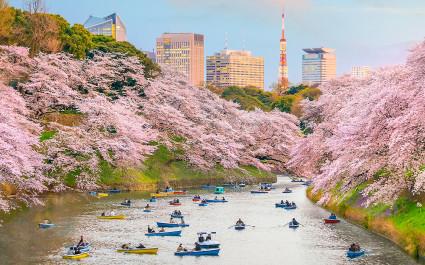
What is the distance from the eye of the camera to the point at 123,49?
391ft

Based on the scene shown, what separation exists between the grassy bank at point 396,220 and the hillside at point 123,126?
27.9m

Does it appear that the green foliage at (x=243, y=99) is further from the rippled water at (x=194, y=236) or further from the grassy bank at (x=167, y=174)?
the rippled water at (x=194, y=236)

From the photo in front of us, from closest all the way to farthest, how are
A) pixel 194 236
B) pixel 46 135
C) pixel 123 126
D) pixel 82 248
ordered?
pixel 82 248 < pixel 194 236 < pixel 46 135 < pixel 123 126

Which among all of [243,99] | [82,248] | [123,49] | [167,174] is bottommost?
[82,248]

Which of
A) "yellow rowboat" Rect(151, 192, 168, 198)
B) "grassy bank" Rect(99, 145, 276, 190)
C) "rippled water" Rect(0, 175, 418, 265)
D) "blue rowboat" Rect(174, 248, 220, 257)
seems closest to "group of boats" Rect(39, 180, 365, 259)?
"blue rowboat" Rect(174, 248, 220, 257)

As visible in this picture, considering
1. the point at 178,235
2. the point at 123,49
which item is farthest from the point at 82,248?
the point at 123,49

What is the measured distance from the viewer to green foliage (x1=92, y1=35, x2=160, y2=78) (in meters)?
119

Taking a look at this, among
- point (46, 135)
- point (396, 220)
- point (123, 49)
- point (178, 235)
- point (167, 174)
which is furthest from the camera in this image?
point (123, 49)

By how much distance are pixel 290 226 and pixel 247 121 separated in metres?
61.8

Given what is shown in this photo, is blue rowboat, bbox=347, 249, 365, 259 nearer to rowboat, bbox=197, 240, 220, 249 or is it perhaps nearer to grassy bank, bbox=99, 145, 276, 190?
rowboat, bbox=197, 240, 220, 249

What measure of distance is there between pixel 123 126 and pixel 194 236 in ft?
122

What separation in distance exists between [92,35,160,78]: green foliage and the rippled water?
45.5m

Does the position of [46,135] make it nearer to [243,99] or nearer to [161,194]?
[161,194]

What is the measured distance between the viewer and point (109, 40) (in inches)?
4963
